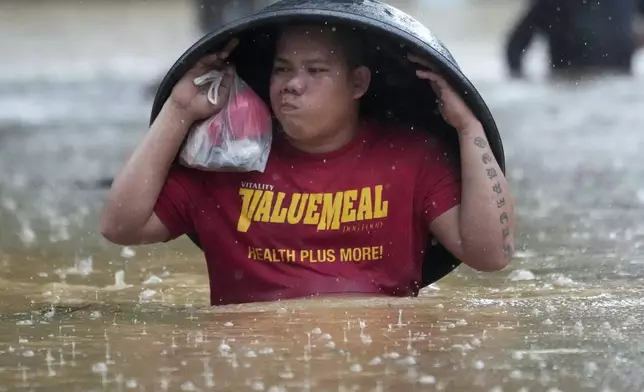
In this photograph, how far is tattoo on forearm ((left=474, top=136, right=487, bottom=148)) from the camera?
3598mm

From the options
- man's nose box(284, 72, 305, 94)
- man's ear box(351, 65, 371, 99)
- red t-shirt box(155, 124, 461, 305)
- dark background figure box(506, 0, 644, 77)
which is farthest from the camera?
dark background figure box(506, 0, 644, 77)

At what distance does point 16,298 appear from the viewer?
3.95 m

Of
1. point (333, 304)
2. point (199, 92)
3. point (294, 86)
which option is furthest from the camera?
point (199, 92)

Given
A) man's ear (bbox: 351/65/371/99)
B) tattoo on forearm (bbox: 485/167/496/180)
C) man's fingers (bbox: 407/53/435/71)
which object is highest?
man's fingers (bbox: 407/53/435/71)

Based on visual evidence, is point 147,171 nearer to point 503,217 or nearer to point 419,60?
point 419,60

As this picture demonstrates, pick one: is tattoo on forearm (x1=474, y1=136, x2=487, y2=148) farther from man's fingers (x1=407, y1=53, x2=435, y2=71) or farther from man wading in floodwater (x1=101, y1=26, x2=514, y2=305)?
man's fingers (x1=407, y1=53, x2=435, y2=71)

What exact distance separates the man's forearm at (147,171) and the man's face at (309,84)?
11.7 inches

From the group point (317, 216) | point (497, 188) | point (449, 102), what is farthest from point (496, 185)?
point (317, 216)

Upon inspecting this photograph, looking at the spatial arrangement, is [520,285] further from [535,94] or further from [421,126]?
[535,94]

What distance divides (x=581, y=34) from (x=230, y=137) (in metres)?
9.56

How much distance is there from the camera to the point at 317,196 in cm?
368

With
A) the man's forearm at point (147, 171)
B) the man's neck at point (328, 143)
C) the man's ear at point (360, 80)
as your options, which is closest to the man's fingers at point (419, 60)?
Result: the man's ear at point (360, 80)

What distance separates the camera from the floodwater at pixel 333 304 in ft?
8.66

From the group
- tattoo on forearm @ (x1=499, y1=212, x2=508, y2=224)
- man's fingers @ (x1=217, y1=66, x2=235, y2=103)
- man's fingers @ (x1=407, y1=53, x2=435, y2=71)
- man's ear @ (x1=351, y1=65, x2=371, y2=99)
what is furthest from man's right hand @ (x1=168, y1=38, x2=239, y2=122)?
tattoo on forearm @ (x1=499, y1=212, x2=508, y2=224)
